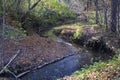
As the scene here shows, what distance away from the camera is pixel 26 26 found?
2833 cm

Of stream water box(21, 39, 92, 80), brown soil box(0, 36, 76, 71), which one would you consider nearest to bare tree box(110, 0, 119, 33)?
stream water box(21, 39, 92, 80)

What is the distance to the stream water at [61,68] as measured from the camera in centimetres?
1608

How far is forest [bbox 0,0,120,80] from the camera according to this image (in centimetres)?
1506

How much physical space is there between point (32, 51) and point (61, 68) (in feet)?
9.66

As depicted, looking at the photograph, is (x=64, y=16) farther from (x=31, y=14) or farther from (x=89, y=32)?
(x=89, y=32)

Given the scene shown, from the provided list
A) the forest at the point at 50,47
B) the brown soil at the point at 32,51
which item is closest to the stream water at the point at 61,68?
the forest at the point at 50,47

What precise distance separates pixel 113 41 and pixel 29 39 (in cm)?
701

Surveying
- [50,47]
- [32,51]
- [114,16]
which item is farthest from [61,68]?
[114,16]

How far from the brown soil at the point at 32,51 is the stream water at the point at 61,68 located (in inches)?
26.0

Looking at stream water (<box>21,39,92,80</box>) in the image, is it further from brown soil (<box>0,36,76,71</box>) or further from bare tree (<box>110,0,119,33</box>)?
bare tree (<box>110,0,119,33</box>)

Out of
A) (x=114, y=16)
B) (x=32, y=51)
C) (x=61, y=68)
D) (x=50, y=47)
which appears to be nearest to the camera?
(x=61, y=68)

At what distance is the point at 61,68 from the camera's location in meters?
18.3

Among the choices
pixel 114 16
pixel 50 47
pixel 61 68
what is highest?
pixel 114 16

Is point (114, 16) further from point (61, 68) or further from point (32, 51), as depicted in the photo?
point (61, 68)
